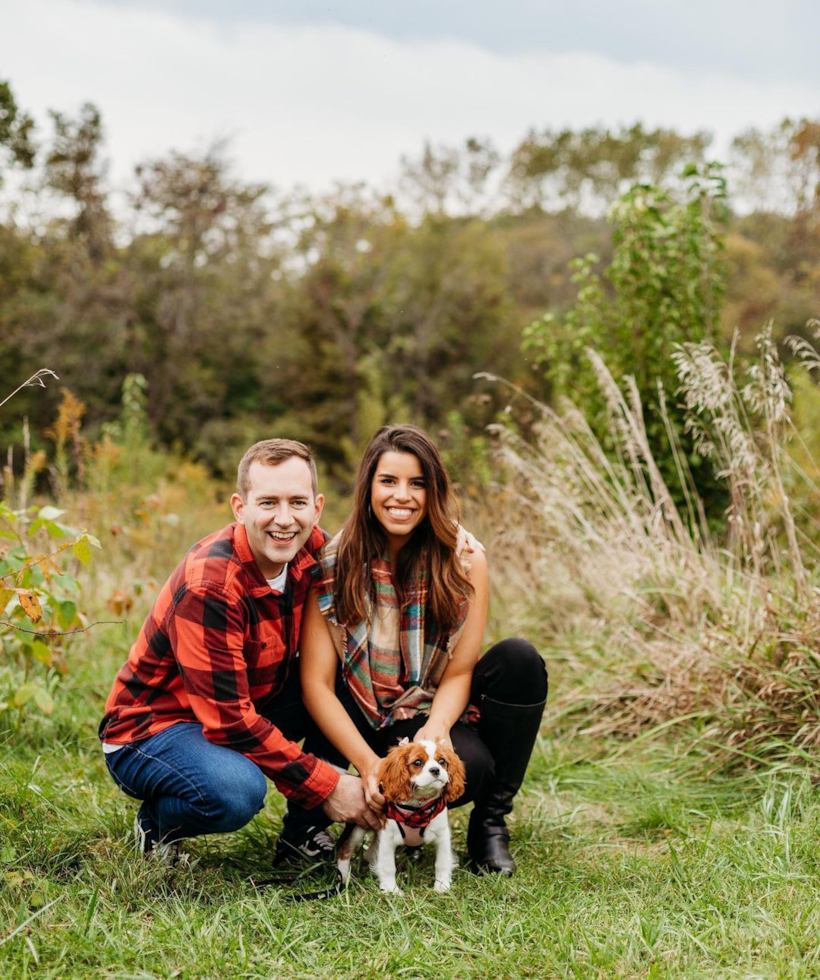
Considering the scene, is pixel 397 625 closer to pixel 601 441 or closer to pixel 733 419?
pixel 733 419

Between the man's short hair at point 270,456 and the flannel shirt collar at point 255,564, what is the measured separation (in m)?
0.11

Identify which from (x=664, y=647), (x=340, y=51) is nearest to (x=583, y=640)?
(x=664, y=647)

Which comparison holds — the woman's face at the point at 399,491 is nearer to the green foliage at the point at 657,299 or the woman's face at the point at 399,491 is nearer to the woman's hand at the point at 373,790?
the woman's hand at the point at 373,790

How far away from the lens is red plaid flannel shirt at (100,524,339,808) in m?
2.46

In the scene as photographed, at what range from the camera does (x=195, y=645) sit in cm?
245

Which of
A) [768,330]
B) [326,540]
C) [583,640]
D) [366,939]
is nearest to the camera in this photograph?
[366,939]

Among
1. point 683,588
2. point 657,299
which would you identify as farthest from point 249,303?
point 683,588

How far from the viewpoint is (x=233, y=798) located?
2441mm

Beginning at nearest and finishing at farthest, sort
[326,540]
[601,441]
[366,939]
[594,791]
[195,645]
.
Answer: [366,939] < [195,645] < [326,540] < [594,791] < [601,441]

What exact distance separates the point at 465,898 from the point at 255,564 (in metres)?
1.06

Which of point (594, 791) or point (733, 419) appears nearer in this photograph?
point (594, 791)

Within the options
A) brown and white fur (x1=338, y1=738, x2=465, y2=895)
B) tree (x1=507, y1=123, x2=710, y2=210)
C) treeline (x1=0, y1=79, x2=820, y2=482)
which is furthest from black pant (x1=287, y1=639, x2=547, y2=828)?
tree (x1=507, y1=123, x2=710, y2=210)

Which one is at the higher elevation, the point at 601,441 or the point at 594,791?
the point at 601,441

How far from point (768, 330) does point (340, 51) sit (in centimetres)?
253
